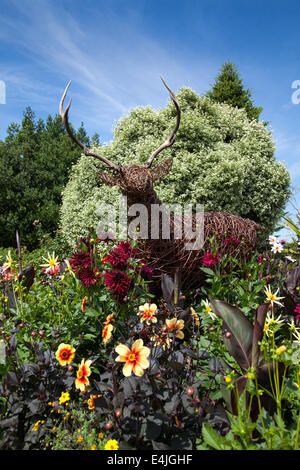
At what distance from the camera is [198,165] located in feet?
23.2

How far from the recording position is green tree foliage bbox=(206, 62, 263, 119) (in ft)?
46.4

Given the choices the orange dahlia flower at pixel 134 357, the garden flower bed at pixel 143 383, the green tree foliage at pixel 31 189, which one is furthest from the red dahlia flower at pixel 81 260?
the green tree foliage at pixel 31 189

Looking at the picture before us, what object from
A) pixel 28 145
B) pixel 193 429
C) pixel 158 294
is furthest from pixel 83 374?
pixel 28 145

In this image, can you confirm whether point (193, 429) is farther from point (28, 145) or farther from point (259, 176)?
point (28, 145)

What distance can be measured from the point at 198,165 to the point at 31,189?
24.9 ft

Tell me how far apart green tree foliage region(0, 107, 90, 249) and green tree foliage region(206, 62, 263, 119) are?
6984 mm

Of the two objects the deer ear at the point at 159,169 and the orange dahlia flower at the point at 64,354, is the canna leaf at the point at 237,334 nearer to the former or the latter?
the orange dahlia flower at the point at 64,354

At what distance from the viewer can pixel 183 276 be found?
11.4 ft

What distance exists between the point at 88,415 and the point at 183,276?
1.95 metres

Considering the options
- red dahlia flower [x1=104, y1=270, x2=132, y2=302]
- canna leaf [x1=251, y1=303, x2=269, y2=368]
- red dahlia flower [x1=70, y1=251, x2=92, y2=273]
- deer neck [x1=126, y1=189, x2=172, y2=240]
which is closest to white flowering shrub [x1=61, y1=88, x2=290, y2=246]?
deer neck [x1=126, y1=189, x2=172, y2=240]

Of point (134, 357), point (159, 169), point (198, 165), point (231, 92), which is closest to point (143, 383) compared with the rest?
point (134, 357)

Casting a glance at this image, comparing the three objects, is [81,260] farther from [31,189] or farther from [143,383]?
[31,189]

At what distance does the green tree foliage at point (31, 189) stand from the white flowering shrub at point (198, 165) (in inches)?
148

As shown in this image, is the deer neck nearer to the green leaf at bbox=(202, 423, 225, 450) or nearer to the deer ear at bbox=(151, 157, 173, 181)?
the deer ear at bbox=(151, 157, 173, 181)
